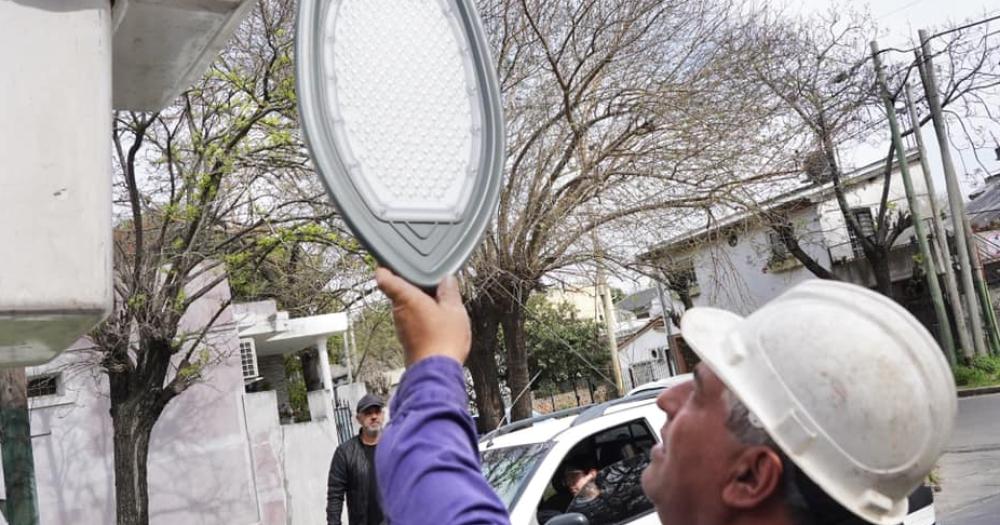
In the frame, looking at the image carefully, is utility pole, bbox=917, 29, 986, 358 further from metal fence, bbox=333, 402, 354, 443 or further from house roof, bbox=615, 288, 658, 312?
house roof, bbox=615, 288, 658, 312

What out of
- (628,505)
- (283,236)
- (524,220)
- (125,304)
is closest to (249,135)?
(283,236)

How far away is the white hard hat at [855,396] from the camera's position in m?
1.02

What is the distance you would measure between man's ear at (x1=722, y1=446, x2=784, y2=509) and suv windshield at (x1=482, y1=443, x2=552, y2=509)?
3.60 m

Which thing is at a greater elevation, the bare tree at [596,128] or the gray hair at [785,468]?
the bare tree at [596,128]

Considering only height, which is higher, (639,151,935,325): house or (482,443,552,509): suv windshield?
(639,151,935,325): house

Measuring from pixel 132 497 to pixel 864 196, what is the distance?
23897mm

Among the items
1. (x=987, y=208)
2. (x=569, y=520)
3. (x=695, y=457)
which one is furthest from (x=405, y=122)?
(x=987, y=208)

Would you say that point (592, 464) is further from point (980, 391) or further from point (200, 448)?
point (980, 391)

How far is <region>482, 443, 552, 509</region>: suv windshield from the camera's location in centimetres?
475

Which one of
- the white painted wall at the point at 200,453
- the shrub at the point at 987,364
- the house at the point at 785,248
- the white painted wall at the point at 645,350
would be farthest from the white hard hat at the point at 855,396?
the white painted wall at the point at 645,350

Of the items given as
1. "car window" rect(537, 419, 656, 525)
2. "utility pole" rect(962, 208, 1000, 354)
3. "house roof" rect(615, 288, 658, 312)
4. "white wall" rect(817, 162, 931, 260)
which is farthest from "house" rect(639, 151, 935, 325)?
"house roof" rect(615, 288, 658, 312)

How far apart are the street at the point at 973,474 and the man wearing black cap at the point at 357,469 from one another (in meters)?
4.31

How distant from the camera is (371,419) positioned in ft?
17.1

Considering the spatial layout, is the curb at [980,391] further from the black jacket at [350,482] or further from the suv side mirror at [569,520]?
the suv side mirror at [569,520]
